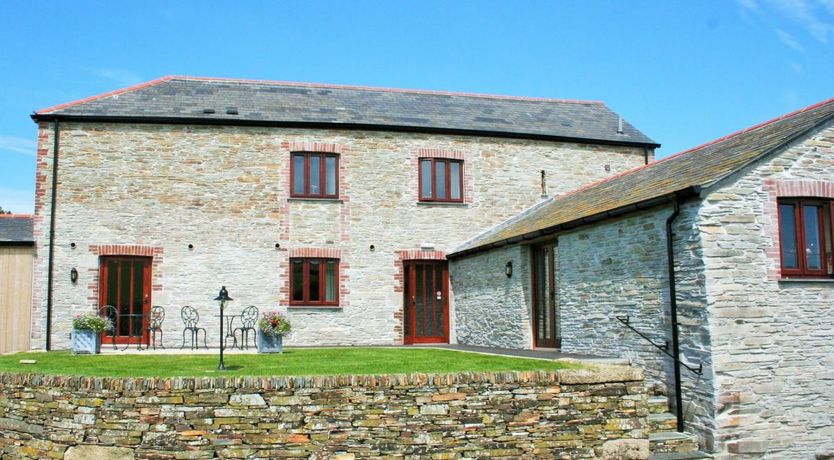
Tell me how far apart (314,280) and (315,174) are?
8.78ft

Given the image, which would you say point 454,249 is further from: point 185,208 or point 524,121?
point 185,208

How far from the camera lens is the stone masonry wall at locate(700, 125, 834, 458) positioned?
29.8ft

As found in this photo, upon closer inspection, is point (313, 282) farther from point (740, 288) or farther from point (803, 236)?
point (803, 236)

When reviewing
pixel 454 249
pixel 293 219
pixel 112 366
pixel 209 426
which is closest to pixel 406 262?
pixel 454 249

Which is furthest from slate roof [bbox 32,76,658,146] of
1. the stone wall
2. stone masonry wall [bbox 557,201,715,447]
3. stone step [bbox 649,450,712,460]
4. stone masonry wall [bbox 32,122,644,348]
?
stone step [bbox 649,450,712,460]

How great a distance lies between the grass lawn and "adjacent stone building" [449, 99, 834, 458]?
1504 millimetres

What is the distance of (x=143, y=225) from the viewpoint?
672 inches

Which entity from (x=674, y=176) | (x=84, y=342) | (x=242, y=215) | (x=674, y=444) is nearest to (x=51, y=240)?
(x=84, y=342)

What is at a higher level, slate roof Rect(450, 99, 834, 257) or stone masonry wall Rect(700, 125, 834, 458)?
slate roof Rect(450, 99, 834, 257)

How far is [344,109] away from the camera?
18906 millimetres

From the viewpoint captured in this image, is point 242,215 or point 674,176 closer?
point 674,176

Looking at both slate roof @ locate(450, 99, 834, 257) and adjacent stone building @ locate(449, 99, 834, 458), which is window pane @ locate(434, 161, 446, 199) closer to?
slate roof @ locate(450, 99, 834, 257)

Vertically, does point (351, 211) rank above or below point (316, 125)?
below

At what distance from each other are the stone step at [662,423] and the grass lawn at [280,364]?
1221mm
